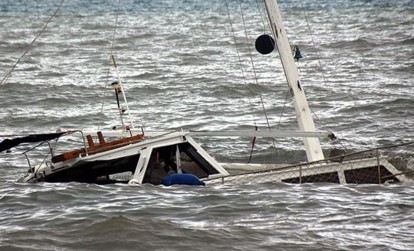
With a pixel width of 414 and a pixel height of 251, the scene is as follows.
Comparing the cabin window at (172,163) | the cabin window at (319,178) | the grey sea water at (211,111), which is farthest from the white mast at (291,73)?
the cabin window at (172,163)

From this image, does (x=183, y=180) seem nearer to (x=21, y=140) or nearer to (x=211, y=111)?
(x=21, y=140)

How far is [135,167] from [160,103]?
549 inches

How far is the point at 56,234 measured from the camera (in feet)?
51.9

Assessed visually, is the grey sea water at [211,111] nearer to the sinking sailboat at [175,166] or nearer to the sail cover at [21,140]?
the sinking sailboat at [175,166]

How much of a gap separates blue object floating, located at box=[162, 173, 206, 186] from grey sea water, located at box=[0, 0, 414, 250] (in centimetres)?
48

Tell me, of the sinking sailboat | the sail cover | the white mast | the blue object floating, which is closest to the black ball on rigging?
the white mast

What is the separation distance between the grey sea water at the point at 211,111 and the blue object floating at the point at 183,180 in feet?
1.57

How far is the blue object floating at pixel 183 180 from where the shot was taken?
19.1 metres

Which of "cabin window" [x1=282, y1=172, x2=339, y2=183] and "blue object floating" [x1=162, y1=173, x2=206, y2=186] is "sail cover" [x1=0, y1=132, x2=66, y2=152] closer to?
"blue object floating" [x1=162, y1=173, x2=206, y2=186]

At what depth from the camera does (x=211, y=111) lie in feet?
104

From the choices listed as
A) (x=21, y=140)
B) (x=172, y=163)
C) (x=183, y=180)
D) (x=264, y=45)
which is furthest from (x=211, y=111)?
(x=183, y=180)

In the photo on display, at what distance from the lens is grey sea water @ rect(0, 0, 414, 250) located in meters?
15.8

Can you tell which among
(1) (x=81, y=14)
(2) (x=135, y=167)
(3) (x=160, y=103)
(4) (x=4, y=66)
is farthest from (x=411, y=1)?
(2) (x=135, y=167)

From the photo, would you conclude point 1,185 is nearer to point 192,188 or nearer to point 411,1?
point 192,188
